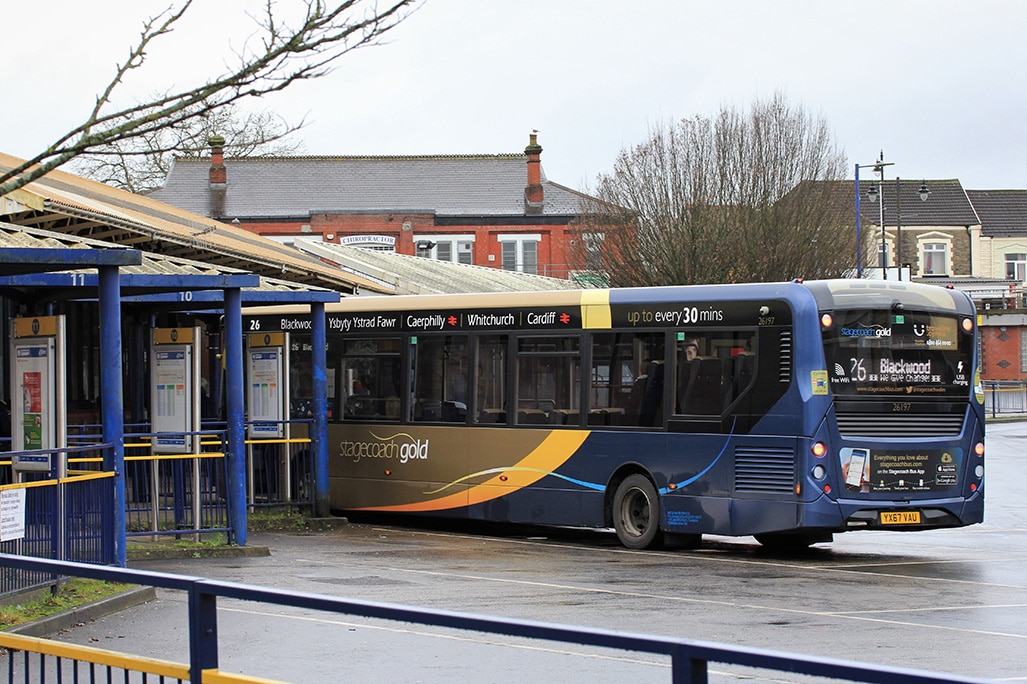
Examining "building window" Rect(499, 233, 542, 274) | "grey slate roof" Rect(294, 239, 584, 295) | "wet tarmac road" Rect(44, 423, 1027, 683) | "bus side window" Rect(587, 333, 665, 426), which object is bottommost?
"wet tarmac road" Rect(44, 423, 1027, 683)

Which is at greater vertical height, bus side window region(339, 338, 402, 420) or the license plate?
bus side window region(339, 338, 402, 420)

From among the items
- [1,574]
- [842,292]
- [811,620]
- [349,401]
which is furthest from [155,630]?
[349,401]

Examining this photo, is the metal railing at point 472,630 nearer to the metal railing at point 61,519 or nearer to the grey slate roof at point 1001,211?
the metal railing at point 61,519

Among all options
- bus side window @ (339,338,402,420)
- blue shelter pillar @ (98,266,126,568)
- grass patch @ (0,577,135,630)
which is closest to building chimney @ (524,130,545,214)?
bus side window @ (339,338,402,420)

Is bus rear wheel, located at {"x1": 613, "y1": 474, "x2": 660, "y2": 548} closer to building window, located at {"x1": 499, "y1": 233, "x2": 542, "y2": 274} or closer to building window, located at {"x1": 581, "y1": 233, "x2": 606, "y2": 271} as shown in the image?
building window, located at {"x1": 581, "y1": 233, "x2": 606, "y2": 271}

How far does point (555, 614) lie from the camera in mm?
11266

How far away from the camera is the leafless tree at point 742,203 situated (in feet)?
145

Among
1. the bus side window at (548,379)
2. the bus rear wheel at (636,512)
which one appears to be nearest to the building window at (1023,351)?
the bus side window at (548,379)

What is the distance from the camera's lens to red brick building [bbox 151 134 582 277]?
209 feet

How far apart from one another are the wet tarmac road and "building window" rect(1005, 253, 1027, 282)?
68884mm

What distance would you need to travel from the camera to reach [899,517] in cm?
1517

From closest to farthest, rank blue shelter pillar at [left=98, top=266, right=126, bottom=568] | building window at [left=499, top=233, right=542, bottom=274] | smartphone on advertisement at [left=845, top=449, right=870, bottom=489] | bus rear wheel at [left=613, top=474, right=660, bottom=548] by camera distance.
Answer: blue shelter pillar at [left=98, top=266, right=126, bottom=568] → smartphone on advertisement at [left=845, top=449, right=870, bottom=489] → bus rear wheel at [left=613, top=474, right=660, bottom=548] → building window at [left=499, top=233, right=542, bottom=274]

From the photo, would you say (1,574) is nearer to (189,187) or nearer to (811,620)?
(811,620)

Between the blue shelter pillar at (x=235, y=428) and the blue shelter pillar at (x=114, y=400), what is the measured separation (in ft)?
11.5
